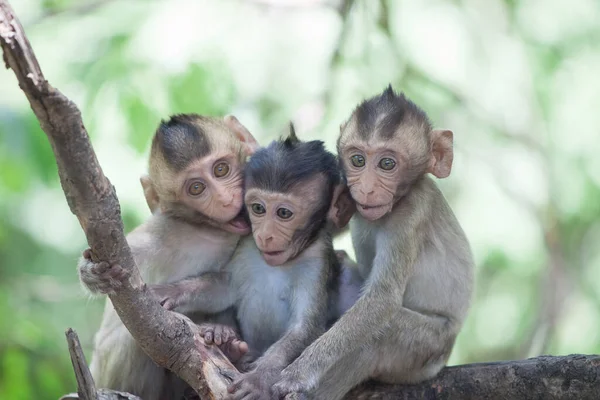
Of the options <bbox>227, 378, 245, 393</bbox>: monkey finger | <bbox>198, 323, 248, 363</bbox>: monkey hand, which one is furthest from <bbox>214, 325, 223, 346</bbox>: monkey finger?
<bbox>227, 378, 245, 393</bbox>: monkey finger

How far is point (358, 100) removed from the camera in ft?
26.4

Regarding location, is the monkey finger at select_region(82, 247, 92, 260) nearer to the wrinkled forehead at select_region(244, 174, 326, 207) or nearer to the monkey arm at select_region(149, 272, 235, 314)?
the monkey arm at select_region(149, 272, 235, 314)

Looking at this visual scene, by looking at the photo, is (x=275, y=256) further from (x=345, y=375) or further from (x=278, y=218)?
(x=345, y=375)

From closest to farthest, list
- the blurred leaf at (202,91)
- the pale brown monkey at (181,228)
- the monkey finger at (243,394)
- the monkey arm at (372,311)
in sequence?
1. the monkey finger at (243,394)
2. the monkey arm at (372,311)
3. the pale brown monkey at (181,228)
4. the blurred leaf at (202,91)

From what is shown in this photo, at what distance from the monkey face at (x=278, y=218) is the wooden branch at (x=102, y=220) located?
654 mm

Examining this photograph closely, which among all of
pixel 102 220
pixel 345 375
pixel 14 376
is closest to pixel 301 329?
pixel 345 375

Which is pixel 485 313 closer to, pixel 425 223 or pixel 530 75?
pixel 530 75

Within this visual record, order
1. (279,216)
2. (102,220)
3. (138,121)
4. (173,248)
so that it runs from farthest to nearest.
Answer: (138,121)
(173,248)
(279,216)
(102,220)

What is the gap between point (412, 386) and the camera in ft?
16.4

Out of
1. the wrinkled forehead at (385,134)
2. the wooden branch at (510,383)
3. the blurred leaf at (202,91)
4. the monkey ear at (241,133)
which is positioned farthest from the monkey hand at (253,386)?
the blurred leaf at (202,91)

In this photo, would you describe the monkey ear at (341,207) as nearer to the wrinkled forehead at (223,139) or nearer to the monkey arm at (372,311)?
the monkey arm at (372,311)

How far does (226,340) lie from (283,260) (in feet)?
1.88

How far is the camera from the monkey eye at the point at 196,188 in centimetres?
507

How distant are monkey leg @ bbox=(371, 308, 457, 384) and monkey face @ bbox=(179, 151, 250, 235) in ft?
3.87
